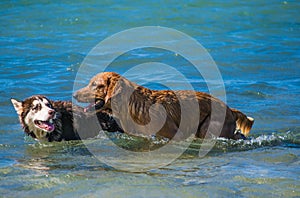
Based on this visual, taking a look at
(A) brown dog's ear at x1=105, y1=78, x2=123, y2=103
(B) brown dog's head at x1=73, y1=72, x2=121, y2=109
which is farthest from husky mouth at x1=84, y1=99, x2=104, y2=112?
(A) brown dog's ear at x1=105, y1=78, x2=123, y2=103

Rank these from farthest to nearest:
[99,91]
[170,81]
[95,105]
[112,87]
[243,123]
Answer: [170,81] → [243,123] → [95,105] → [99,91] → [112,87]

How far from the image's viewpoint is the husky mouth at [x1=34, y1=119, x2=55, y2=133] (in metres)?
9.26

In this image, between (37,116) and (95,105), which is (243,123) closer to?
(95,105)

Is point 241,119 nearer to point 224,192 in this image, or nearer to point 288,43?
point 224,192

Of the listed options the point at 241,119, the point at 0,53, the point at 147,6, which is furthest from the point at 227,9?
the point at 241,119

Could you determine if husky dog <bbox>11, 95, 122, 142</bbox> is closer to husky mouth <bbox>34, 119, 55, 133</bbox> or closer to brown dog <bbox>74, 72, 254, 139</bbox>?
husky mouth <bbox>34, 119, 55, 133</bbox>

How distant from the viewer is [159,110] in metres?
9.16

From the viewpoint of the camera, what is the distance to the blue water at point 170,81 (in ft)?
24.4

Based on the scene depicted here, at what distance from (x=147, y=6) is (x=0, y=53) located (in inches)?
289

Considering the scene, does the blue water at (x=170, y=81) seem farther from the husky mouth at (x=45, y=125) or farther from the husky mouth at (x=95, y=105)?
the husky mouth at (x=95, y=105)

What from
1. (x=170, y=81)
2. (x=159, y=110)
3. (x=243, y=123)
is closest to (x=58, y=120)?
(x=159, y=110)

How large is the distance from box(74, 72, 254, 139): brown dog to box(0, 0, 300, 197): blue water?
343mm

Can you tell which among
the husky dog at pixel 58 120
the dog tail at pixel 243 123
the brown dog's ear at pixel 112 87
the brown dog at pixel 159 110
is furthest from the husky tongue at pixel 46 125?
the dog tail at pixel 243 123

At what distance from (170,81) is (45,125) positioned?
4.97m
